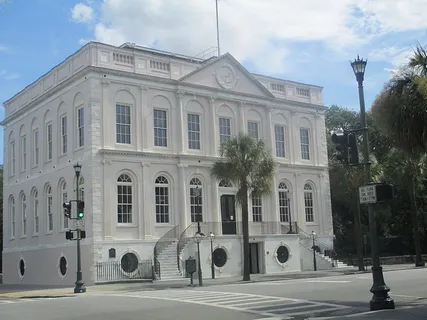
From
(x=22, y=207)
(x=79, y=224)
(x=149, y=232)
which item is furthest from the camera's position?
(x=22, y=207)

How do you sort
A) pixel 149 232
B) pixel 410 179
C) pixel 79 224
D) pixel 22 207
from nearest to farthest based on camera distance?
1. pixel 79 224
2. pixel 149 232
3. pixel 410 179
4. pixel 22 207

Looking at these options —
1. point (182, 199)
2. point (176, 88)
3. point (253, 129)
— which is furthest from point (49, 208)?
point (253, 129)

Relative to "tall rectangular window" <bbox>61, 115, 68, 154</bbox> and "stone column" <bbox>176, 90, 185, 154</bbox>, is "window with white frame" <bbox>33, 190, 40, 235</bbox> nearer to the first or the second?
"tall rectangular window" <bbox>61, 115, 68, 154</bbox>

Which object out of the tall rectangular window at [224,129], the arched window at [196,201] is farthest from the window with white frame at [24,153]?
the tall rectangular window at [224,129]

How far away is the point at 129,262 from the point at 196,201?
6.51 metres

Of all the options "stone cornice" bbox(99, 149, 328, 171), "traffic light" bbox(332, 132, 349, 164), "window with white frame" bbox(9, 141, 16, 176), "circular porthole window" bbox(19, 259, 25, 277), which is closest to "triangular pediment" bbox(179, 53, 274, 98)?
"stone cornice" bbox(99, 149, 328, 171)

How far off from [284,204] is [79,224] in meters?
19.8

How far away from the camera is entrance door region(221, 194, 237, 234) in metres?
40.2

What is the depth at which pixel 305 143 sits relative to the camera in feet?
154

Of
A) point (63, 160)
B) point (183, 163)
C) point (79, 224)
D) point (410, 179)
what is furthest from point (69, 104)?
point (410, 179)

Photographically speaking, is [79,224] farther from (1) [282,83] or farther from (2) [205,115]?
(1) [282,83]

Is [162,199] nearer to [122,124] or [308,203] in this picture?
[122,124]

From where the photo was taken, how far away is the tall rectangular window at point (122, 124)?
3656 cm

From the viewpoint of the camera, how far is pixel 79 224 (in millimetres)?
28484
